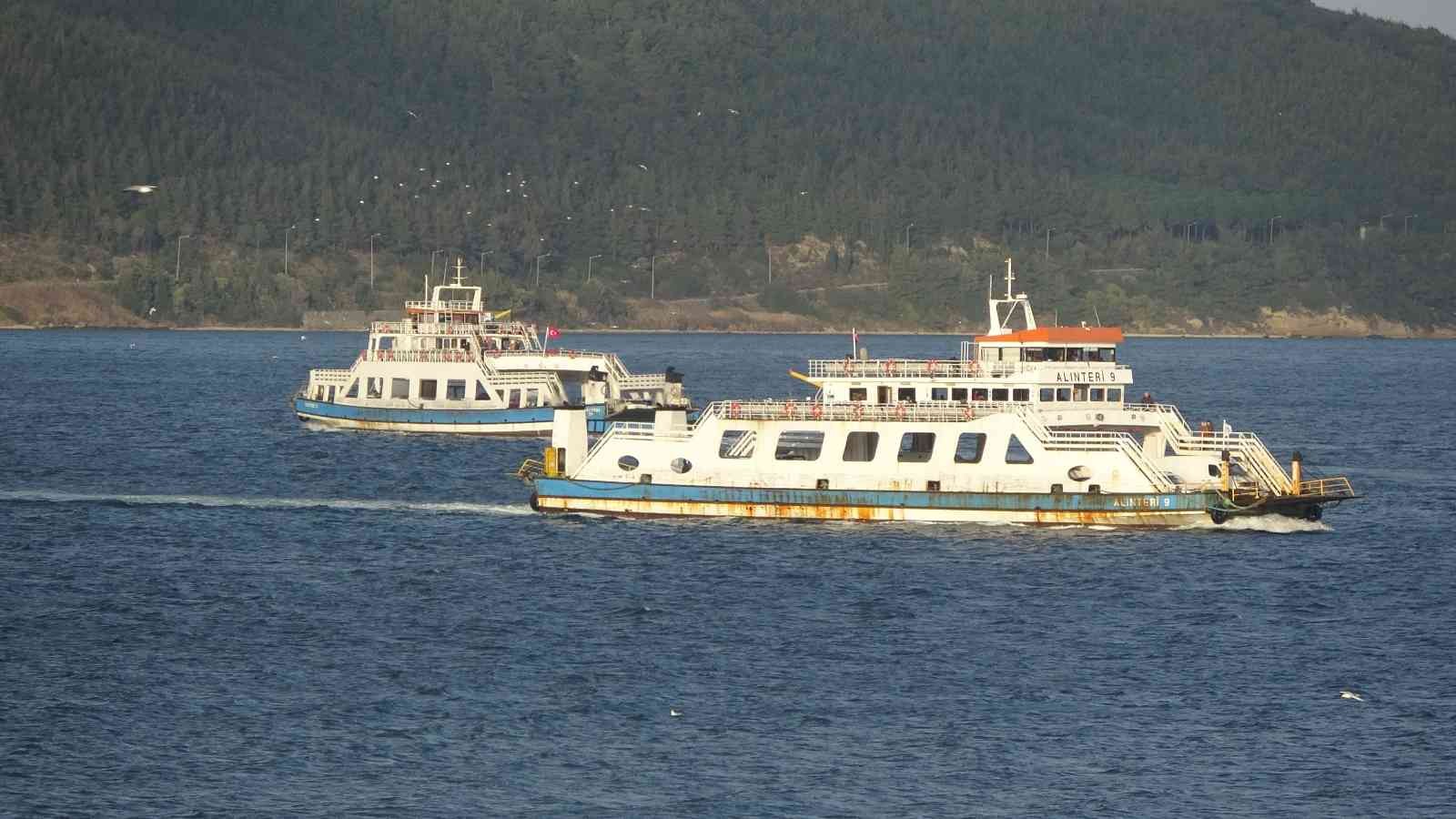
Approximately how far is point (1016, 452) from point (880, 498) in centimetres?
859

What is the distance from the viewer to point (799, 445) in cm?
8162

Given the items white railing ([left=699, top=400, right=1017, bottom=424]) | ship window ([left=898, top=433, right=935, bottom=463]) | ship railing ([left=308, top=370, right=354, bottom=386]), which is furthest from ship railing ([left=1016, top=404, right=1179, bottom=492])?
ship railing ([left=308, top=370, right=354, bottom=386])

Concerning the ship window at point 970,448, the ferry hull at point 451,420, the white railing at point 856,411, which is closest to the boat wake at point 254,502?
the white railing at point 856,411

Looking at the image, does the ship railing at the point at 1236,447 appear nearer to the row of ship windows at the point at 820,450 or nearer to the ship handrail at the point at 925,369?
the ship handrail at the point at 925,369

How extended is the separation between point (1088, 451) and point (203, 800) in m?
39.2

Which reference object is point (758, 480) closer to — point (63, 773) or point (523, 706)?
point (523, 706)

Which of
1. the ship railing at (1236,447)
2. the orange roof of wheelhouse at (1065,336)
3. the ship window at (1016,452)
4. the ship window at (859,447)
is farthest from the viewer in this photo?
the orange roof of wheelhouse at (1065,336)

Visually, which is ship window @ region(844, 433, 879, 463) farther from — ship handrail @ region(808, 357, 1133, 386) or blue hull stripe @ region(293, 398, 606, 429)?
blue hull stripe @ region(293, 398, 606, 429)

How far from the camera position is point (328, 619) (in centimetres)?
6412

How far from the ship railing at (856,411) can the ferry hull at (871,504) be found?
8.73ft

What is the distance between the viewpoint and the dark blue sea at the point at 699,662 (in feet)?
153

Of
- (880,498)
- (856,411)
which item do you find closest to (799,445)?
(856,411)

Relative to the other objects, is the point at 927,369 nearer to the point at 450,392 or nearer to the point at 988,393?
the point at 988,393

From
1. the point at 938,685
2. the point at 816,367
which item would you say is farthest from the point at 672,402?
the point at 938,685
